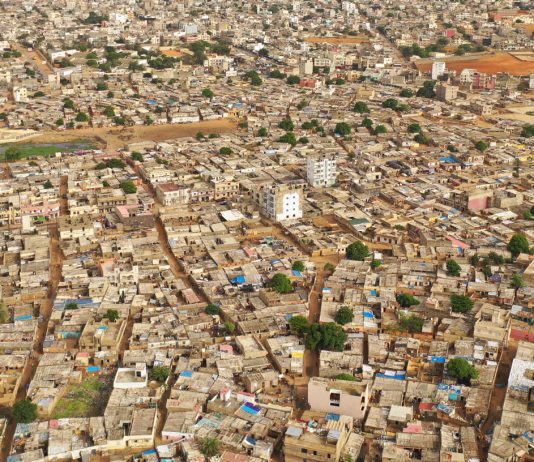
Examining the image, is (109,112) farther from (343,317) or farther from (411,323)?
(411,323)

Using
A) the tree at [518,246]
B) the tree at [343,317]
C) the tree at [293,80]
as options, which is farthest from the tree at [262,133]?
the tree at [343,317]

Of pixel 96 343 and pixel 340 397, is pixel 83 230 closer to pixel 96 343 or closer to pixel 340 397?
pixel 96 343

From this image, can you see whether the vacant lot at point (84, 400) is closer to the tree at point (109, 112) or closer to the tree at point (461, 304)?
the tree at point (461, 304)

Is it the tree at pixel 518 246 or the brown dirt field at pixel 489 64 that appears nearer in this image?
the tree at pixel 518 246

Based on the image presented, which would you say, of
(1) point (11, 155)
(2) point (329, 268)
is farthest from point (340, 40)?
(2) point (329, 268)

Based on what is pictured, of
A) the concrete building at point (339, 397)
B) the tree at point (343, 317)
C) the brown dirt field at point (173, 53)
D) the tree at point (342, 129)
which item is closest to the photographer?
the concrete building at point (339, 397)

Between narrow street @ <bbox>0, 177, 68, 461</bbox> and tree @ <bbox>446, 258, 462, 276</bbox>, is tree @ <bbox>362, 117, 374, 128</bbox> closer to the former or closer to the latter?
narrow street @ <bbox>0, 177, 68, 461</bbox>
